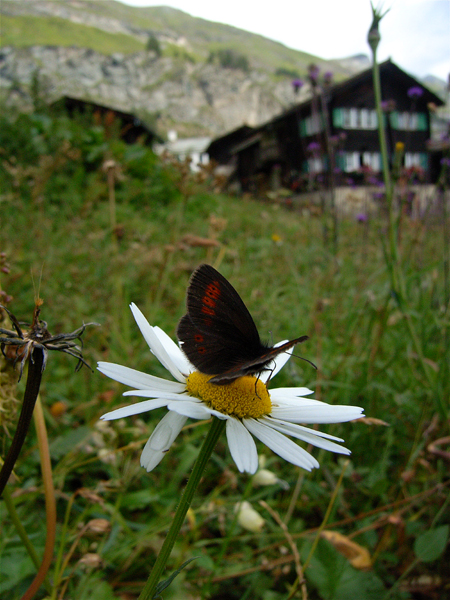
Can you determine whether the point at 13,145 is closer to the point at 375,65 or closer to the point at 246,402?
the point at 375,65

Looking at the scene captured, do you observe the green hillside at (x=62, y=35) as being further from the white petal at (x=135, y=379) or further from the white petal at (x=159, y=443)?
the white petal at (x=159, y=443)

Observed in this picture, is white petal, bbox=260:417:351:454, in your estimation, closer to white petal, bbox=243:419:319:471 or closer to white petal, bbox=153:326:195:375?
white petal, bbox=243:419:319:471

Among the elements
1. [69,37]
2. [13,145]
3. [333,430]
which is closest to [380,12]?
[333,430]

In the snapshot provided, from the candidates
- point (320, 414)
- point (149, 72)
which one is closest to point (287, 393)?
point (320, 414)

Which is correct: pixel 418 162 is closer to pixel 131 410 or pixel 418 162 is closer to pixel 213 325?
pixel 213 325

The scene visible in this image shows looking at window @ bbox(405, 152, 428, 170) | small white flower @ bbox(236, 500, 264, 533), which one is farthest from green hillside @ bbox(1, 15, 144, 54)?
small white flower @ bbox(236, 500, 264, 533)
